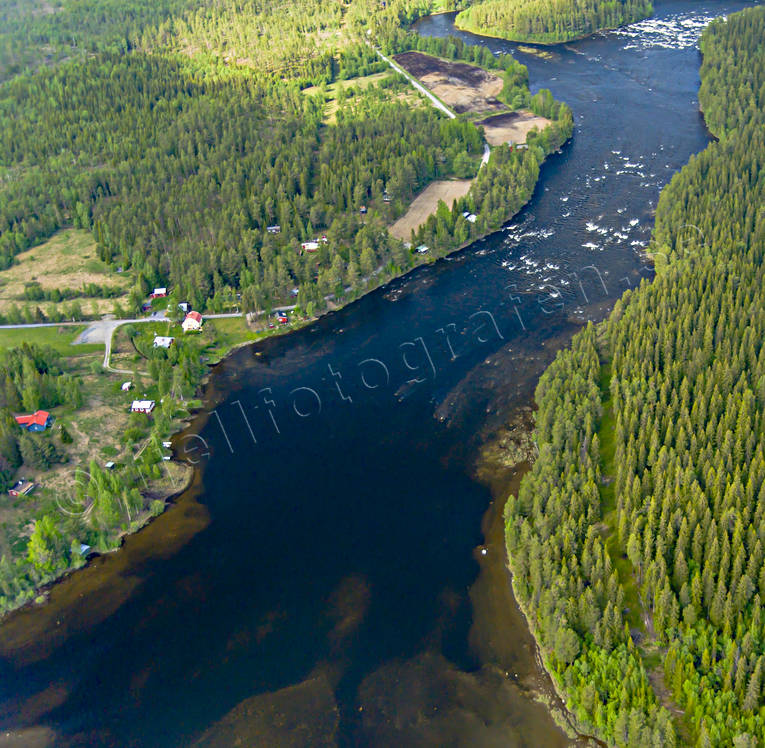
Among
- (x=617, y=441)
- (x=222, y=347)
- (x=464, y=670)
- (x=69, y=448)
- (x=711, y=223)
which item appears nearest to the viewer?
(x=464, y=670)

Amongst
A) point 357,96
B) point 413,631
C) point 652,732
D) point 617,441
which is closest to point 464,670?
→ point 413,631

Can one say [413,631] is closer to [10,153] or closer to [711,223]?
[711,223]

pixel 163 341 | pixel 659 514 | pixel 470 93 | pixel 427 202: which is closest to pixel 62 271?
pixel 163 341

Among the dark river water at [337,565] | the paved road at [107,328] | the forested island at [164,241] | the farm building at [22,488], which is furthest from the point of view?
the paved road at [107,328]

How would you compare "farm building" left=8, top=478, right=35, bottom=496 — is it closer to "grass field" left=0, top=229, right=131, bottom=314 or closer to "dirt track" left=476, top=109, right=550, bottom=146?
"grass field" left=0, top=229, right=131, bottom=314

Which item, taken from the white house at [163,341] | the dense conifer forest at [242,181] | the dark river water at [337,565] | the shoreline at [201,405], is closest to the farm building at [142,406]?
the shoreline at [201,405]

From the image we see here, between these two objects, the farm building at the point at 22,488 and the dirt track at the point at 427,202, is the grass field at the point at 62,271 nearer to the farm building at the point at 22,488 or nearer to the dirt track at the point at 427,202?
the farm building at the point at 22,488

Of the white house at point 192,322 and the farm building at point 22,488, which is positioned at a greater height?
the white house at point 192,322
